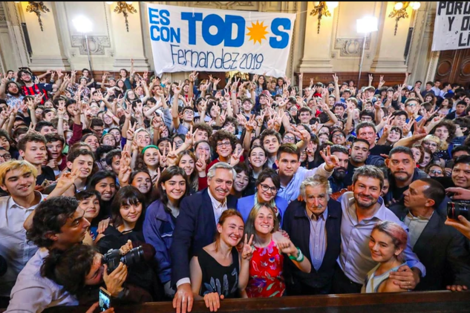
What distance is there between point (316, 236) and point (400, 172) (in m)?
1.15

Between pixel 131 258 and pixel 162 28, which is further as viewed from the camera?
pixel 162 28

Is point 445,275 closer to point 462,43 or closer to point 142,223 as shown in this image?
point 142,223

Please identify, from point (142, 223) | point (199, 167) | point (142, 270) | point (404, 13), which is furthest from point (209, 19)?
point (404, 13)

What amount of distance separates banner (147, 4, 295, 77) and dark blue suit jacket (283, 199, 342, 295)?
5.91 meters

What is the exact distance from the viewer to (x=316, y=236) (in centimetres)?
189

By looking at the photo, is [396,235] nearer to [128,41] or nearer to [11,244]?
[11,244]

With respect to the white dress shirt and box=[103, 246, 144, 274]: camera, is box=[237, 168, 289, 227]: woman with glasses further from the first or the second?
the white dress shirt

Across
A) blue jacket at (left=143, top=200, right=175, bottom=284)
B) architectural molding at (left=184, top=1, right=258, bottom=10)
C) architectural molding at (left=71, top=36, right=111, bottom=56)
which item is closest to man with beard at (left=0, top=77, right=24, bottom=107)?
architectural molding at (left=71, top=36, right=111, bottom=56)

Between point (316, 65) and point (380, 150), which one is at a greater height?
point (316, 65)

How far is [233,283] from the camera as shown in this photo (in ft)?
5.47

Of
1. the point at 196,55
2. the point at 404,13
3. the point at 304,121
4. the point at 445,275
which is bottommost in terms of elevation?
the point at 445,275

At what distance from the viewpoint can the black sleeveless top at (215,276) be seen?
1.61 meters

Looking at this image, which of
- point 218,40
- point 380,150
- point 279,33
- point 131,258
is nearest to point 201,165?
point 131,258

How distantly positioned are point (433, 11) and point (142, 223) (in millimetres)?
12105
